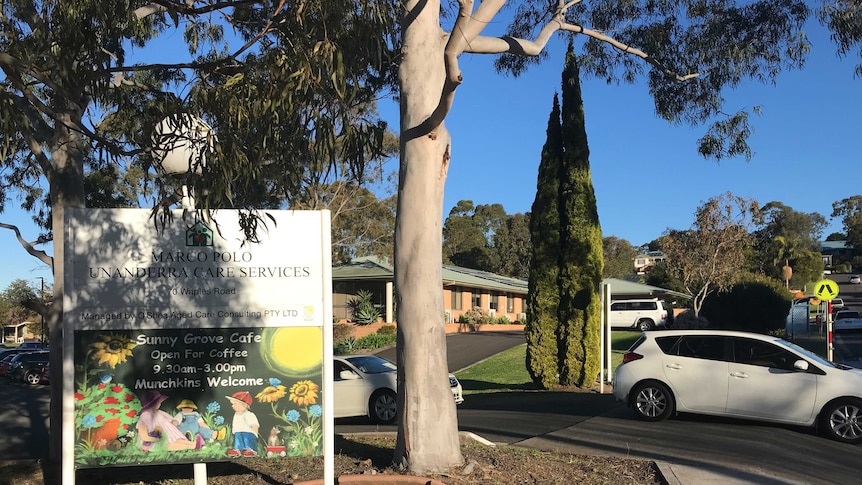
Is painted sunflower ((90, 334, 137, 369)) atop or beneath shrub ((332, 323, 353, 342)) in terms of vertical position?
atop

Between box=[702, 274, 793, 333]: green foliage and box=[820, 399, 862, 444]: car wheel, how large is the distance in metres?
32.4

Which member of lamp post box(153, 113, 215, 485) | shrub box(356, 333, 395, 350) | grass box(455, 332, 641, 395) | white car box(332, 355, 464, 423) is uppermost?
lamp post box(153, 113, 215, 485)

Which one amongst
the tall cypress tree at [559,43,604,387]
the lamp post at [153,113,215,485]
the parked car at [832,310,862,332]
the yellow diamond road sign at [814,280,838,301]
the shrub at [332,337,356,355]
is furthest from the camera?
the parked car at [832,310,862,332]

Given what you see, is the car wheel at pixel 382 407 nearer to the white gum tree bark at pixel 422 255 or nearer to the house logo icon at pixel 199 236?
the white gum tree bark at pixel 422 255

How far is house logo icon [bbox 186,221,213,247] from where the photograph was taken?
6312 mm

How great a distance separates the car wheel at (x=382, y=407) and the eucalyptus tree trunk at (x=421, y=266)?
6.70 m

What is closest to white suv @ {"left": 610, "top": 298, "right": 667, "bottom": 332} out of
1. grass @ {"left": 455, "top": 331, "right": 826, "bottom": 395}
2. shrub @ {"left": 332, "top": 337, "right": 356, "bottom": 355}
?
grass @ {"left": 455, "top": 331, "right": 826, "bottom": 395}

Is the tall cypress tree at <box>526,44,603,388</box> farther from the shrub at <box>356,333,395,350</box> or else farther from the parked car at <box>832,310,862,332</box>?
the parked car at <box>832,310,862,332</box>

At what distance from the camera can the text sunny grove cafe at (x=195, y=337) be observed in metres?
6.15

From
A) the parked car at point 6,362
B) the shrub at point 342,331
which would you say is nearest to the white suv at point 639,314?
the shrub at point 342,331

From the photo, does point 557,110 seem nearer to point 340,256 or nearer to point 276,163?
point 276,163

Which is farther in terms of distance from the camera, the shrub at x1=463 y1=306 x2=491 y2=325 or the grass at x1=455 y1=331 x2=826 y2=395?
the shrub at x1=463 y1=306 x2=491 y2=325

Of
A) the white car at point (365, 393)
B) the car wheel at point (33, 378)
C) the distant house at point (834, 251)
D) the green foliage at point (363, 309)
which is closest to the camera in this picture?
the white car at point (365, 393)

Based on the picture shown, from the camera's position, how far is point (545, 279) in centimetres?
1986
